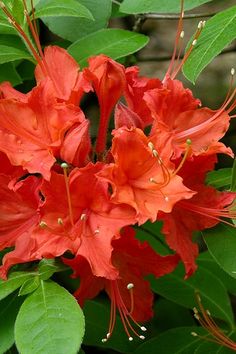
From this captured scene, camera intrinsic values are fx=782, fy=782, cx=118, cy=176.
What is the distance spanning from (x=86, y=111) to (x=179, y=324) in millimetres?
496

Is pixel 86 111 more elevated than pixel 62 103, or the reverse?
pixel 62 103

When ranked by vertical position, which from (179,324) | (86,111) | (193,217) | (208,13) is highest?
(208,13)

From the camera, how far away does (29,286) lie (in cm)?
111

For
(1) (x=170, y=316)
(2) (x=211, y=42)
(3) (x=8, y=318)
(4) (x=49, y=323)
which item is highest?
(2) (x=211, y=42)

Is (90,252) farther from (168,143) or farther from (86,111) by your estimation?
(86,111)

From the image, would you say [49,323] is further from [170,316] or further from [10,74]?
[170,316]

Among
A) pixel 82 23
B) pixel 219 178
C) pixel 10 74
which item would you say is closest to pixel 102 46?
pixel 82 23

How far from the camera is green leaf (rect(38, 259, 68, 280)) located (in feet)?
3.69

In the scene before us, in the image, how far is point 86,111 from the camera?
1.70m

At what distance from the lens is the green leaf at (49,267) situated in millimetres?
1125

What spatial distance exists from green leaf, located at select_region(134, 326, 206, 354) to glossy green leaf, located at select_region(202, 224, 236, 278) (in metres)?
0.26

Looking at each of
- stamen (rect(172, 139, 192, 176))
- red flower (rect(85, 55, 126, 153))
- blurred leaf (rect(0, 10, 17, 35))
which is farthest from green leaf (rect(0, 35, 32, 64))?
stamen (rect(172, 139, 192, 176))

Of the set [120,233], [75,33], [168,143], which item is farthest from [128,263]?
[75,33]

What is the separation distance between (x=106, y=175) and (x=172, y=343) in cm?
46
